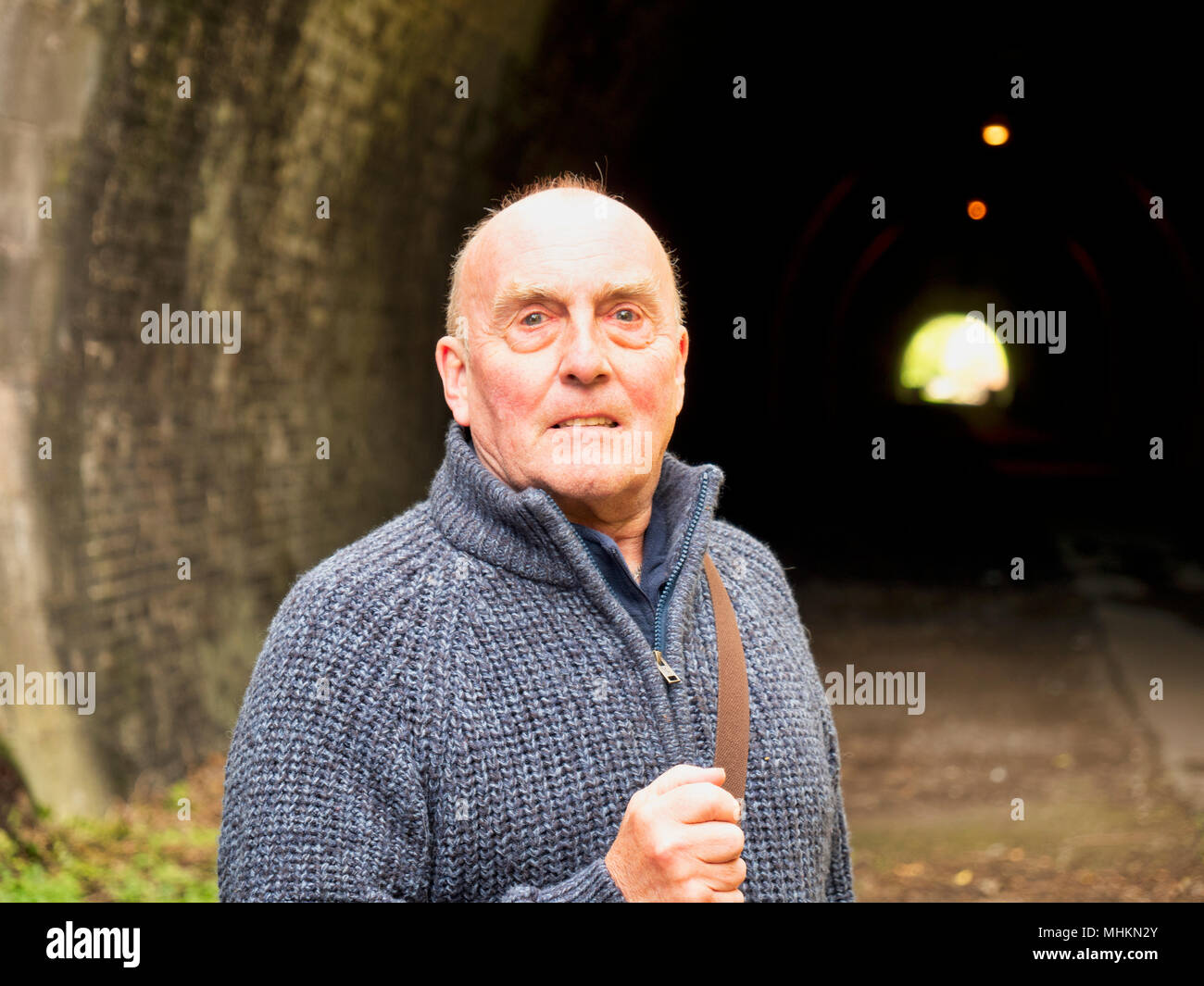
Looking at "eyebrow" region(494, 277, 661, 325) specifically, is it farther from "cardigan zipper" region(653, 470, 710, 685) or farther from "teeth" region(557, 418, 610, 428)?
"cardigan zipper" region(653, 470, 710, 685)

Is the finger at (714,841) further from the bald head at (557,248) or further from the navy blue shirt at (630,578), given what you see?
the bald head at (557,248)

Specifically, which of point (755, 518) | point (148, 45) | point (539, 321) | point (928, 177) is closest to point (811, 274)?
point (928, 177)

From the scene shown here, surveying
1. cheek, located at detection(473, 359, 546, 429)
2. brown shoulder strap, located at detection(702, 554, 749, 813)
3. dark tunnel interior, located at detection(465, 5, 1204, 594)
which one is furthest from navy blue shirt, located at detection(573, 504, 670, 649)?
dark tunnel interior, located at detection(465, 5, 1204, 594)

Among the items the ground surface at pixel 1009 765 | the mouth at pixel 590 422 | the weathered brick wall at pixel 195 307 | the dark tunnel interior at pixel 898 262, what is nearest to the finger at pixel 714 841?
the mouth at pixel 590 422

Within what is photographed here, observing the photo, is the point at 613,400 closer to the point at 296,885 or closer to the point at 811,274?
the point at 296,885

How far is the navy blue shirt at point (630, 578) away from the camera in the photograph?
2387mm

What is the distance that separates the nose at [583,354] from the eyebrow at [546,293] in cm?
5

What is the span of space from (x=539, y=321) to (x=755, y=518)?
46.6 feet

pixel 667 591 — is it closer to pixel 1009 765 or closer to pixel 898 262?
pixel 1009 765

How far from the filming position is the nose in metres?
2.34

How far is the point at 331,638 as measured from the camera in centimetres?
219

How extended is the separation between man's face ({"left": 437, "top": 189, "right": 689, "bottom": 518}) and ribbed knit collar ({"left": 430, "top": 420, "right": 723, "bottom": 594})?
0.06 metres

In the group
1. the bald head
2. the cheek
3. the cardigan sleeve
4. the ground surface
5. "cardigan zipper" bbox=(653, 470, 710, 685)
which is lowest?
the ground surface

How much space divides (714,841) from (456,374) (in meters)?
1.02
